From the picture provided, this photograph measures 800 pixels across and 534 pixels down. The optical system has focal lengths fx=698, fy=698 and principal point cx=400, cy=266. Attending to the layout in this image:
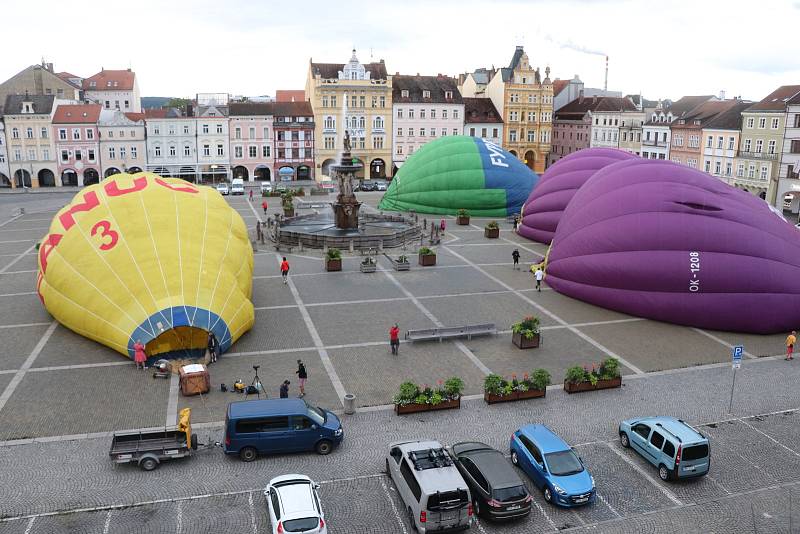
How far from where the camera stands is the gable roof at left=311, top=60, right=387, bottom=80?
79562mm

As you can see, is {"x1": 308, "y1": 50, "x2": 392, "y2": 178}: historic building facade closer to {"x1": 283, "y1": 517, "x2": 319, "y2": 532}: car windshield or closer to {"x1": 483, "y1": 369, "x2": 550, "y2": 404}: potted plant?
{"x1": 483, "y1": 369, "x2": 550, "y2": 404}: potted plant

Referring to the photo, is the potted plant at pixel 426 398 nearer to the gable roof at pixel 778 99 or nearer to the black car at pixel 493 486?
the black car at pixel 493 486

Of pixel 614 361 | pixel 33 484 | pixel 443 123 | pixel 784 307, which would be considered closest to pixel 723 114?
pixel 443 123

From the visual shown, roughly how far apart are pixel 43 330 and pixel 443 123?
64.5m

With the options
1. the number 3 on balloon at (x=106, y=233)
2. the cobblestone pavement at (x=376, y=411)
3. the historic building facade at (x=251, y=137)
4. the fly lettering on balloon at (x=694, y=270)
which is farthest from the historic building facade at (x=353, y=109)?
the fly lettering on balloon at (x=694, y=270)

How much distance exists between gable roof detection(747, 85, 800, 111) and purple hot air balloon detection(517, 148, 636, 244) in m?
26.7

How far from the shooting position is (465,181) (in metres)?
54.9

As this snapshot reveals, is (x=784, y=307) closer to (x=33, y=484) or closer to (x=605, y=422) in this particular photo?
(x=605, y=422)

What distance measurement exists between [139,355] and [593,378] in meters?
14.4

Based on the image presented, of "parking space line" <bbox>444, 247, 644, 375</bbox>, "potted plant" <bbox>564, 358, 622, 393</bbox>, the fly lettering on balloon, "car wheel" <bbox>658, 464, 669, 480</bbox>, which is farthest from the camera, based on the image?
the fly lettering on balloon

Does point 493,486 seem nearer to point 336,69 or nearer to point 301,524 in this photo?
point 301,524

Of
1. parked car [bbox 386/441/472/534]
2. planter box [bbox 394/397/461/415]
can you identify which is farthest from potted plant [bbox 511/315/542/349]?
parked car [bbox 386/441/472/534]

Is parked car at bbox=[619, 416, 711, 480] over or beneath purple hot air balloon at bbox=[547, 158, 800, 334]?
beneath

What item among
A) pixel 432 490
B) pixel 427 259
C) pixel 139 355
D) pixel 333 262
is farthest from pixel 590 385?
pixel 333 262
